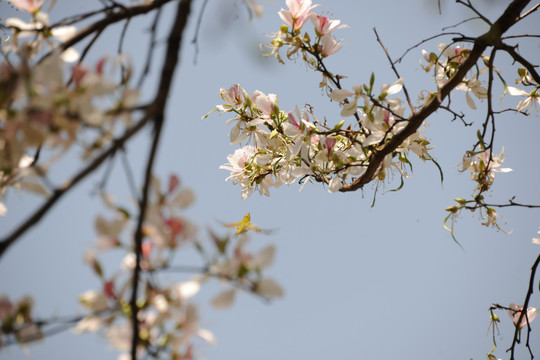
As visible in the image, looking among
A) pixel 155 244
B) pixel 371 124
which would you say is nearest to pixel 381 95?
pixel 371 124

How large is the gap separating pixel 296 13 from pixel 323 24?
0.17 feet

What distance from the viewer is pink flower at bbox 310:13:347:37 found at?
28.6 inches

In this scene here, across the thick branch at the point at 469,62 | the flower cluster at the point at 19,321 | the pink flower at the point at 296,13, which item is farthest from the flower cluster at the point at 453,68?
the flower cluster at the point at 19,321

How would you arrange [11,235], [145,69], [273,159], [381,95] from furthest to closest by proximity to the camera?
1. [273,159]
2. [381,95]
3. [145,69]
4. [11,235]

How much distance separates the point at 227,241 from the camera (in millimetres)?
340

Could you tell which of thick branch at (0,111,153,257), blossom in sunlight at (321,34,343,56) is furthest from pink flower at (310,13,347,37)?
thick branch at (0,111,153,257)

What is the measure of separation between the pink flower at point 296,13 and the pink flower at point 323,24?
0.05 feet

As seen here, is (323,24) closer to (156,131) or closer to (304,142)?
(304,142)

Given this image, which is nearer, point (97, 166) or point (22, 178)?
point (97, 166)

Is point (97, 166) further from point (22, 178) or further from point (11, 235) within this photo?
point (22, 178)

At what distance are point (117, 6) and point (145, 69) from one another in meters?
0.13

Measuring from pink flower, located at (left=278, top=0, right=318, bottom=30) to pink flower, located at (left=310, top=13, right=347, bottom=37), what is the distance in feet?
0.05

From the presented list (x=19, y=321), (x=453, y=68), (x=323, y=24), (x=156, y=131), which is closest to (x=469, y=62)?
(x=453, y=68)

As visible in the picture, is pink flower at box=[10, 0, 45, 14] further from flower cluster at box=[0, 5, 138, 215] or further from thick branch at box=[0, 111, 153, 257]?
thick branch at box=[0, 111, 153, 257]
